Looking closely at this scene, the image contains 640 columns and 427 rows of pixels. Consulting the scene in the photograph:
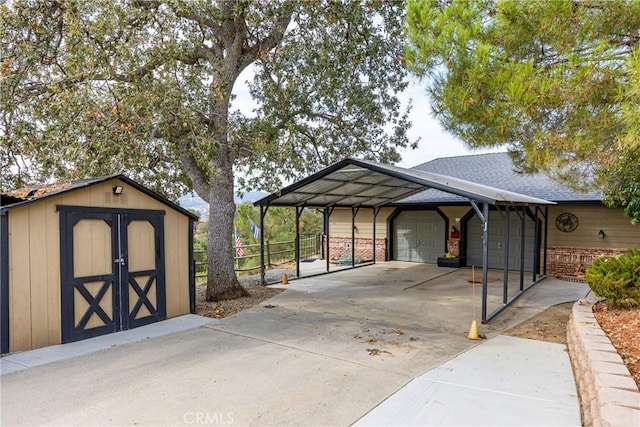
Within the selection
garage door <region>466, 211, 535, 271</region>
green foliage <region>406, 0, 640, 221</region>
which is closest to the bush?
green foliage <region>406, 0, 640, 221</region>

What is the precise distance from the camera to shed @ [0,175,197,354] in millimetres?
5285

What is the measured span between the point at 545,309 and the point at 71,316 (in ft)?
27.7

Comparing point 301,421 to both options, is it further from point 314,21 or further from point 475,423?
point 314,21

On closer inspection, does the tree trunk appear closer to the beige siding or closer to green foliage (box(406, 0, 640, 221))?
the beige siding

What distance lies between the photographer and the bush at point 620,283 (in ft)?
19.3

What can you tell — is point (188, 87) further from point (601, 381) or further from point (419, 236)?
point (419, 236)

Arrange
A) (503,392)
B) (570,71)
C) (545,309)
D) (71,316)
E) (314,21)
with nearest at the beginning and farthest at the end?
(503,392)
(570,71)
(71,316)
(545,309)
(314,21)

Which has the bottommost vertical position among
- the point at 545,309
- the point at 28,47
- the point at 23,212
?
the point at 545,309

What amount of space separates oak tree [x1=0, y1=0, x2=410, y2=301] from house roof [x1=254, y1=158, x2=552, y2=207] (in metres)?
0.72

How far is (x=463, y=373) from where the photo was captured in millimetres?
4766

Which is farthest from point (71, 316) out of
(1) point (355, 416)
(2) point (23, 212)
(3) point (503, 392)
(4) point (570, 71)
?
(4) point (570, 71)

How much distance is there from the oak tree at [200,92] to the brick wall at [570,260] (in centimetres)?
585

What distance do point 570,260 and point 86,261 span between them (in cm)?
1247

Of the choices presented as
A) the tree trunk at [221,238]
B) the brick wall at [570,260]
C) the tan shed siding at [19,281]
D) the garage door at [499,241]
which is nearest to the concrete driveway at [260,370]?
the tan shed siding at [19,281]
